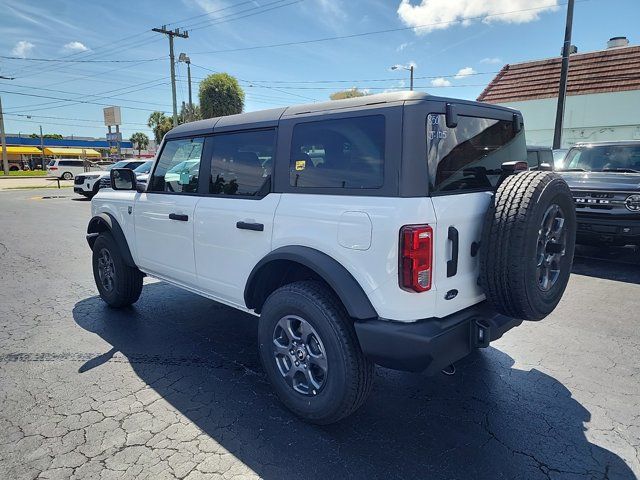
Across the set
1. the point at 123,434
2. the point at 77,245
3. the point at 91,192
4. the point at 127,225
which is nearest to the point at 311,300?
the point at 123,434

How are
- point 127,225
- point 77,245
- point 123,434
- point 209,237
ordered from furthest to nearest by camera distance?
point 77,245
point 127,225
point 209,237
point 123,434

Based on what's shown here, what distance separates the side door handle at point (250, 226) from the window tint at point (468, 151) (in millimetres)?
1198

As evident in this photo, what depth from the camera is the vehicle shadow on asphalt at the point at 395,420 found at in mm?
2316

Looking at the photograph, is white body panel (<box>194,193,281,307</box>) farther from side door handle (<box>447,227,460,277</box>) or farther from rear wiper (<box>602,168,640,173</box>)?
rear wiper (<box>602,168,640,173</box>)

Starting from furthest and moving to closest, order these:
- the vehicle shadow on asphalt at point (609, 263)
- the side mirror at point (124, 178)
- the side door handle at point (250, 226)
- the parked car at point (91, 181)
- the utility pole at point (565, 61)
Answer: the parked car at point (91, 181), the utility pole at point (565, 61), the vehicle shadow on asphalt at point (609, 263), the side mirror at point (124, 178), the side door handle at point (250, 226)

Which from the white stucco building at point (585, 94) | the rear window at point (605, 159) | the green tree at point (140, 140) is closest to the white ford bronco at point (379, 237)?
the rear window at point (605, 159)

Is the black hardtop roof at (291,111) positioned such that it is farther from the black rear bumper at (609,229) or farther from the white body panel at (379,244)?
the black rear bumper at (609,229)

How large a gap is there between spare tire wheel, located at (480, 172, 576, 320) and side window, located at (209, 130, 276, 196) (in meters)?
1.53

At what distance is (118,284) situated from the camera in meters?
4.61

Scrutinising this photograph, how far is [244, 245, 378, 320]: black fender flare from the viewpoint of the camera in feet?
7.68

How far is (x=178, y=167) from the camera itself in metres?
3.85

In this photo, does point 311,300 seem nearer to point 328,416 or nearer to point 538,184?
point 328,416

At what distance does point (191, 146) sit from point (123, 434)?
2325 millimetres

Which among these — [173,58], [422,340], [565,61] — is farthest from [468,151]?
[173,58]
